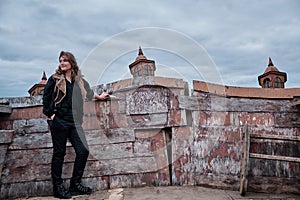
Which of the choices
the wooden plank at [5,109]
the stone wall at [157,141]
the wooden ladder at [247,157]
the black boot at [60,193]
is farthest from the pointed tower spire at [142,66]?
the black boot at [60,193]

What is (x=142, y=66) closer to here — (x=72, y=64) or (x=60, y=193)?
(x=72, y=64)

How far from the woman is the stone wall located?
277 mm

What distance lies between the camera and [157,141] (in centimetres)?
296

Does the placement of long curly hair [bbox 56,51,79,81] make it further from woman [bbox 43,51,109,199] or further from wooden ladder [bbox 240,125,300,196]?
wooden ladder [bbox 240,125,300,196]

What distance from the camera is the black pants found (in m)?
2.45

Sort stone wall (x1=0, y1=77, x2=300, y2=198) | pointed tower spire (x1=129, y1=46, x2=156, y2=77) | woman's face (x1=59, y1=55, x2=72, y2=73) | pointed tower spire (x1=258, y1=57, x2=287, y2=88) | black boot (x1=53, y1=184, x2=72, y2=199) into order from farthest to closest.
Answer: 1. pointed tower spire (x1=258, y1=57, x2=287, y2=88)
2. pointed tower spire (x1=129, y1=46, x2=156, y2=77)
3. stone wall (x1=0, y1=77, x2=300, y2=198)
4. woman's face (x1=59, y1=55, x2=72, y2=73)
5. black boot (x1=53, y1=184, x2=72, y2=199)

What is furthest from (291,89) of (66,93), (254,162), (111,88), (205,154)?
(66,93)

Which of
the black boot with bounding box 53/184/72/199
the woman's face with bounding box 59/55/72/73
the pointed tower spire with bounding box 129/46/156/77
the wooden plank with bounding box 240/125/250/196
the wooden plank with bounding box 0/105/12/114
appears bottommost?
the black boot with bounding box 53/184/72/199

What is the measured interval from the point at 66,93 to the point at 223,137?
211cm

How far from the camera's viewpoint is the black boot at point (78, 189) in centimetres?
252

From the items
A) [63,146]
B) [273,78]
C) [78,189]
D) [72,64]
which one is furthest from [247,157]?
[273,78]

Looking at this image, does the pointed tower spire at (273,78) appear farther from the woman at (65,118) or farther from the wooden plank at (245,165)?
the woman at (65,118)

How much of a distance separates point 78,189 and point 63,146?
0.56 metres

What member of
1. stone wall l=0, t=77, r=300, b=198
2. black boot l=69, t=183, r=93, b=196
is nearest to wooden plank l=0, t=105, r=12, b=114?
stone wall l=0, t=77, r=300, b=198
